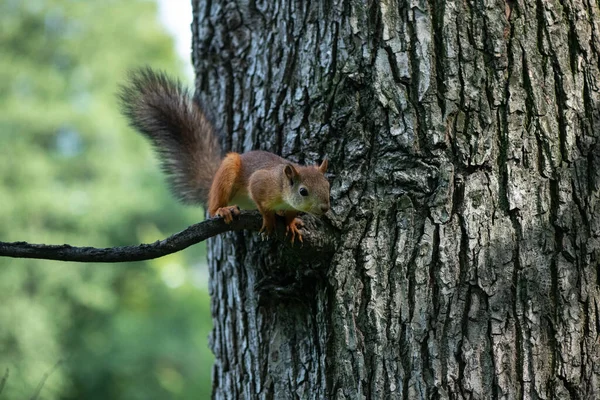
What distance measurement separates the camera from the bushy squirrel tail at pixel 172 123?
2674mm

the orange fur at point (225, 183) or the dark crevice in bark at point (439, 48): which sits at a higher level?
the dark crevice in bark at point (439, 48)

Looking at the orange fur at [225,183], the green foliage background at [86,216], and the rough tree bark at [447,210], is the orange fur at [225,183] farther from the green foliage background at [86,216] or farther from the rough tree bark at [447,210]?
the green foliage background at [86,216]

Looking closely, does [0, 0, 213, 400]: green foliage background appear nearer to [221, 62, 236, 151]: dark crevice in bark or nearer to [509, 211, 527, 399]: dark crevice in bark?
[221, 62, 236, 151]: dark crevice in bark

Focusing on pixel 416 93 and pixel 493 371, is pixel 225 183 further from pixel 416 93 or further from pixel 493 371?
pixel 493 371

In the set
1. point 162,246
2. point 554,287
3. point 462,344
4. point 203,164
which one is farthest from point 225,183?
point 554,287

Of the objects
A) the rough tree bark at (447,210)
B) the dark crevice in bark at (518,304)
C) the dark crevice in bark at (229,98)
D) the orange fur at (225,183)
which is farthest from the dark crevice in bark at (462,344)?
the dark crevice in bark at (229,98)

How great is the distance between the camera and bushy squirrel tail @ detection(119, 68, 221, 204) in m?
2.67

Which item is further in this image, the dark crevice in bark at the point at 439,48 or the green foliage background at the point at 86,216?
the green foliage background at the point at 86,216

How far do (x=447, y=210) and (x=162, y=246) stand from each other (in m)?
0.82

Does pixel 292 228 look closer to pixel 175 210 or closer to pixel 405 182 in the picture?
pixel 405 182

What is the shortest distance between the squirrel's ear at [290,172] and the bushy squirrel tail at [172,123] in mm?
454

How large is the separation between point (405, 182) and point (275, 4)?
0.87 meters

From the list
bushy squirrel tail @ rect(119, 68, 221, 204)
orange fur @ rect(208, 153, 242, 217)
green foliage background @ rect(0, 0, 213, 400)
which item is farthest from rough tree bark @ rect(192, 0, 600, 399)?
green foliage background @ rect(0, 0, 213, 400)

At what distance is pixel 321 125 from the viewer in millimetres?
2166
